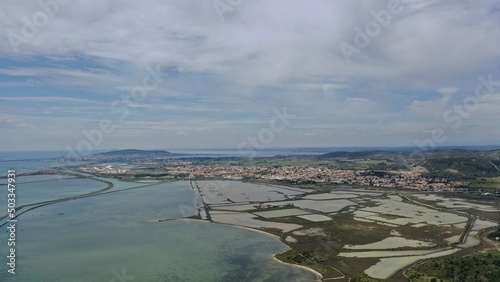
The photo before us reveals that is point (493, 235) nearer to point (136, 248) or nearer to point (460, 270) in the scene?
point (460, 270)

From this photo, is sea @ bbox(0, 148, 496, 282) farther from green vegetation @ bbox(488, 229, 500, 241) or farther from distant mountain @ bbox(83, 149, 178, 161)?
distant mountain @ bbox(83, 149, 178, 161)

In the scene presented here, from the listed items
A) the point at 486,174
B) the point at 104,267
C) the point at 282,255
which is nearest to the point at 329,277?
the point at 282,255

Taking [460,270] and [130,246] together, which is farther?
[130,246]

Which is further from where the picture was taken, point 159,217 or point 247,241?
point 159,217

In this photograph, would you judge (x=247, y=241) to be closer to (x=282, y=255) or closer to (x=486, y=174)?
(x=282, y=255)

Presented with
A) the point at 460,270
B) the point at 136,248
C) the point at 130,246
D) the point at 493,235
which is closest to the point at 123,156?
the point at 130,246

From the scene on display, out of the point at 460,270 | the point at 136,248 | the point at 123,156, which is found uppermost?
the point at 123,156

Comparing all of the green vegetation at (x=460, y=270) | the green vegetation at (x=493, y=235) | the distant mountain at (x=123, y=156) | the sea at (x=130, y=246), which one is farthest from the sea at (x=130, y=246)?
the distant mountain at (x=123, y=156)

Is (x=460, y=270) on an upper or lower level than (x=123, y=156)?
lower
